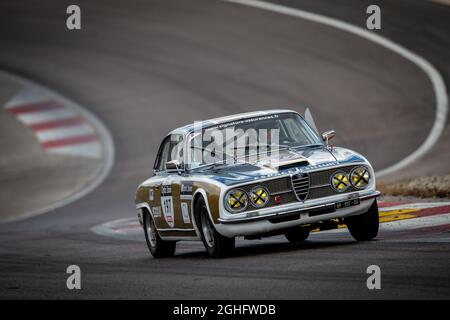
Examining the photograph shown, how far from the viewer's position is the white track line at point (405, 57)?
64.2 ft

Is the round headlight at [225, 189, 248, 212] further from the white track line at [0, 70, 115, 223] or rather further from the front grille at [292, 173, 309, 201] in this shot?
the white track line at [0, 70, 115, 223]

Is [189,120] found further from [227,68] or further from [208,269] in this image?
[208,269]

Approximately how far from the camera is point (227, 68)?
28734mm

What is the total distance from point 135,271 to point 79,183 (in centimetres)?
1118

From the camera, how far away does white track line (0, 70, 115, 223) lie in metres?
20.6

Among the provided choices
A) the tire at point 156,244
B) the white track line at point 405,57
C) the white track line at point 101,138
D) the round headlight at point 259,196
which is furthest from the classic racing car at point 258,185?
the white track line at point 101,138

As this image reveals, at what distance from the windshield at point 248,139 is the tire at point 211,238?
2.08 feet

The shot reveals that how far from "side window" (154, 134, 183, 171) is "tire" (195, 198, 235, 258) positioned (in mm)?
993

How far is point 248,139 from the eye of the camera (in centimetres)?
1213

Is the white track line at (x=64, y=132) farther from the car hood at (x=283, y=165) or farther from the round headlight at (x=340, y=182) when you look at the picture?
the round headlight at (x=340, y=182)

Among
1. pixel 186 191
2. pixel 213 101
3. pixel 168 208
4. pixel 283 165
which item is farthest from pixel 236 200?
pixel 213 101

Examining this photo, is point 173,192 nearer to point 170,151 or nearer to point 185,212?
point 185,212

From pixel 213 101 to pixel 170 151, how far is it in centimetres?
1312
